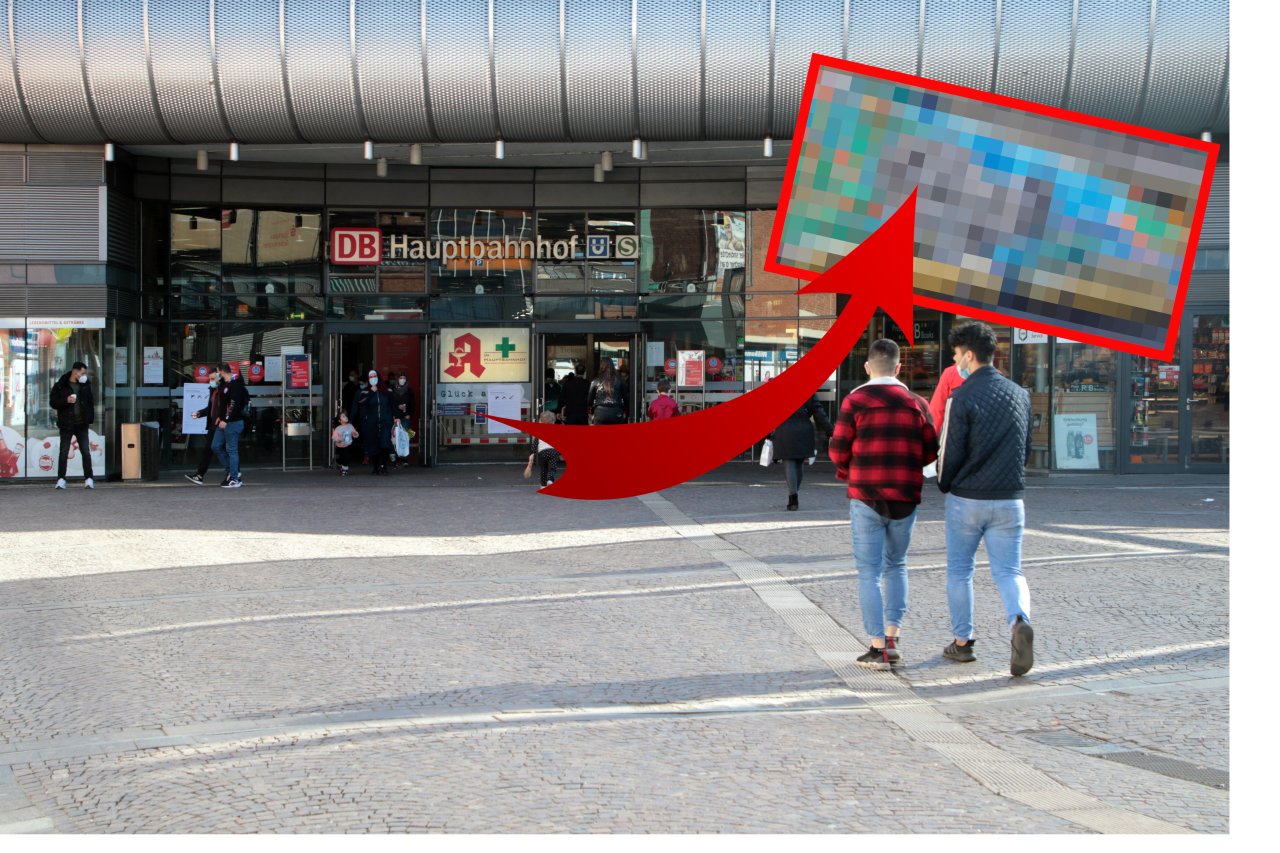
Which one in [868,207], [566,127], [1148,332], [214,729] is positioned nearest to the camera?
[214,729]

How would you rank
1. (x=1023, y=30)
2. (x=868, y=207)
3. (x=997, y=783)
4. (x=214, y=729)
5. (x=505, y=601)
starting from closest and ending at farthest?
(x=997, y=783), (x=214, y=729), (x=868, y=207), (x=505, y=601), (x=1023, y=30)

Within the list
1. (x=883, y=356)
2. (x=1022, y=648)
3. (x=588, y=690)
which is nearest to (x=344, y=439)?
(x=883, y=356)

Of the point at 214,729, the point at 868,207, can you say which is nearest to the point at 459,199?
the point at 868,207

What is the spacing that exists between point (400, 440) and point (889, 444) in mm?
15360

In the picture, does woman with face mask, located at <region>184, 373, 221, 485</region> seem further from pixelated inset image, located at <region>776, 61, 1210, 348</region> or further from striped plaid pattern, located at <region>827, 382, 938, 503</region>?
striped plaid pattern, located at <region>827, 382, 938, 503</region>

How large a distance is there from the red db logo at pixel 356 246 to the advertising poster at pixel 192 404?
3064mm

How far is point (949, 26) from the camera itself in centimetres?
1752

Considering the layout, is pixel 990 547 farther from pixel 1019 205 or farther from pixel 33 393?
pixel 33 393

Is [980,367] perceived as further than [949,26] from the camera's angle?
No

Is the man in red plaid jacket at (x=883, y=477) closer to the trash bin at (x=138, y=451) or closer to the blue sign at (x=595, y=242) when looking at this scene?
the trash bin at (x=138, y=451)

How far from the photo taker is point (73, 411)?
19.0 m

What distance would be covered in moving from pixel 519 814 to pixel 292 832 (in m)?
0.76

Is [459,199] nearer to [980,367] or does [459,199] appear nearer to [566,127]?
[566,127]

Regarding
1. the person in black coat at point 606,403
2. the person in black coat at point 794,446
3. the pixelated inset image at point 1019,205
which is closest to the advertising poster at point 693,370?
the person in black coat at point 606,403
